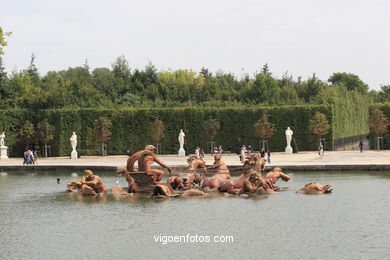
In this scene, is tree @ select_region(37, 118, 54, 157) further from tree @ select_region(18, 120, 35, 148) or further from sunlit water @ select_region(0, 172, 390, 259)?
sunlit water @ select_region(0, 172, 390, 259)

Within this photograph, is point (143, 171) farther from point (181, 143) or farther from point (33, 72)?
point (33, 72)

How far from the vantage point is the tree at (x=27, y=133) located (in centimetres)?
5922

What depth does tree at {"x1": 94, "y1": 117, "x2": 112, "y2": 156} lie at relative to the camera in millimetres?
58562

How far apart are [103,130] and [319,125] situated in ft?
56.3

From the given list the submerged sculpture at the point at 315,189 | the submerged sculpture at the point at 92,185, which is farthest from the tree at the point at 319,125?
the submerged sculpture at the point at 92,185

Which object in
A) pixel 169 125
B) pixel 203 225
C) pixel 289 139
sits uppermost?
pixel 169 125

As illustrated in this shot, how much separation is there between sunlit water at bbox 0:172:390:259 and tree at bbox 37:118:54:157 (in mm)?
27594

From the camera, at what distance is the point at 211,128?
191 feet

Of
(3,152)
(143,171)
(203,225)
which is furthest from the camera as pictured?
(3,152)

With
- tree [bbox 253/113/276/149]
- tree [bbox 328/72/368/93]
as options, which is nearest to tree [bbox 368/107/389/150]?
tree [bbox 253/113/276/149]

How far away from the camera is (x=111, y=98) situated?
70.5m

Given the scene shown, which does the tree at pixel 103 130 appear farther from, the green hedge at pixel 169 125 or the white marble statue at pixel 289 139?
the white marble statue at pixel 289 139

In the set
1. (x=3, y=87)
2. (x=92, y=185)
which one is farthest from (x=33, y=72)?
(x=92, y=185)

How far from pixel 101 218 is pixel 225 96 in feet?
160
